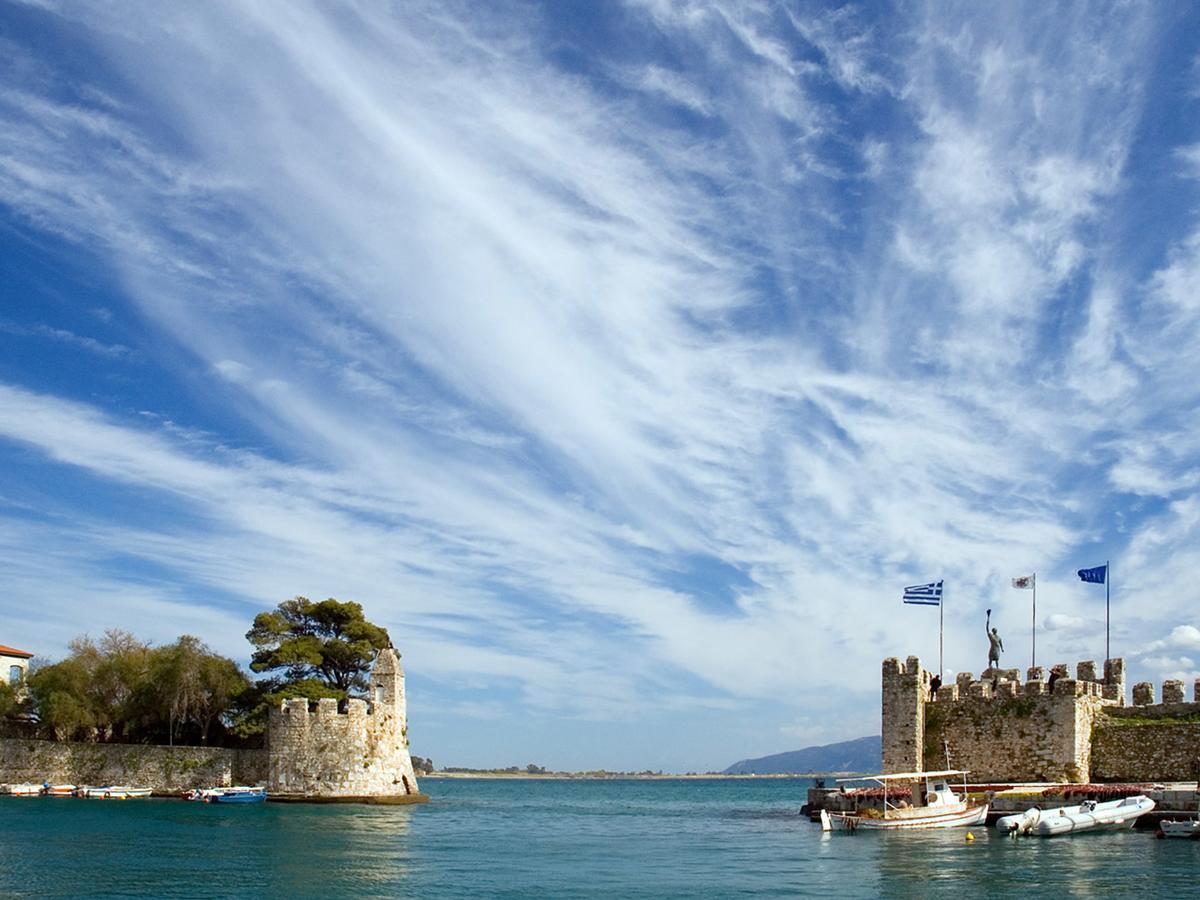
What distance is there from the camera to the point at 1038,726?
3650 centimetres

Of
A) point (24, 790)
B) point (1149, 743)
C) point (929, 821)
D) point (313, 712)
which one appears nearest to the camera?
point (929, 821)

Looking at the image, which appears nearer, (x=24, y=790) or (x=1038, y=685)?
(x=1038, y=685)

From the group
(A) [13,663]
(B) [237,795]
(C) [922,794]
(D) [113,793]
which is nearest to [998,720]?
(C) [922,794]

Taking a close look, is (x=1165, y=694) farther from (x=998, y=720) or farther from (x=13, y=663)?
(x=13, y=663)

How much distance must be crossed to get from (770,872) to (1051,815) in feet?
32.2

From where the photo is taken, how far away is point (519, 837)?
41188 mm

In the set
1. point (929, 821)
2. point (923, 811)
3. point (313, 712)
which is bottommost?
point (929, 821)

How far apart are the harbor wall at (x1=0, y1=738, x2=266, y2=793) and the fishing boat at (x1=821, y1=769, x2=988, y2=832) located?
2936cm

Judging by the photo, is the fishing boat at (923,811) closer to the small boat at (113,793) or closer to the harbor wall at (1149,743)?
the harbor wall at (1149,743)

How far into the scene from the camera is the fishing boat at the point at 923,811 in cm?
3562

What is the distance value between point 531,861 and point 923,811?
12575 mm

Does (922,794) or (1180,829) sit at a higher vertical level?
(922,794)

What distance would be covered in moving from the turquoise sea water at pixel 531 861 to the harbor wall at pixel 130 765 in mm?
9604

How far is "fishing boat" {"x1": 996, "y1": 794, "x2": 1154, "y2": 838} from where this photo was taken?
32375mm
